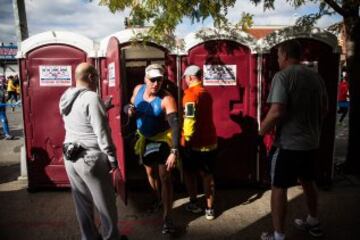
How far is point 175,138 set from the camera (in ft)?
11.5

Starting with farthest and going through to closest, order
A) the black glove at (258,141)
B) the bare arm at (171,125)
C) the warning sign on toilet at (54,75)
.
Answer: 1. the black glove at (258,141)
2. the warning sign on toilet at (54,75)
3. the bare arm at (171,125)

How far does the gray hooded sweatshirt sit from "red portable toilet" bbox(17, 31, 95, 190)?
6.51 feet

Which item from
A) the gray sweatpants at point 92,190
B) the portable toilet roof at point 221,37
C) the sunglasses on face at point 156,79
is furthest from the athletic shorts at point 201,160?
the portable toilet roof at point 221,37

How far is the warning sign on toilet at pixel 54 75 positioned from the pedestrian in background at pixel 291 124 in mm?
2859

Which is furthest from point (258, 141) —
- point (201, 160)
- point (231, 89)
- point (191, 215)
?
point (191, 215)

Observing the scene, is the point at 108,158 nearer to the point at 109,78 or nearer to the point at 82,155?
the point at 82,155

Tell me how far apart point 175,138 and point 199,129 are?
526 millimetres

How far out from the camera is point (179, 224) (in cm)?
403

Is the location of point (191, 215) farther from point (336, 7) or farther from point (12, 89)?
point (12, 89)

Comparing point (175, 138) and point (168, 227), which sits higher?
point (175, 138)

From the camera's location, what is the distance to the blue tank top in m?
3.78

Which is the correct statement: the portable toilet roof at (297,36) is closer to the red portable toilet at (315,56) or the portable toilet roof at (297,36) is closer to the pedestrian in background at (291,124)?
the red portable toilet at (315,56)

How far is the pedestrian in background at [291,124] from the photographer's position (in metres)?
3.21

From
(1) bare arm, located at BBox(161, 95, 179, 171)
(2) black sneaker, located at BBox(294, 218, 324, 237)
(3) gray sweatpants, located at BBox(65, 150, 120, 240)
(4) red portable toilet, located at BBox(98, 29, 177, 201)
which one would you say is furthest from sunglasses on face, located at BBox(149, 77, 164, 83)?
(2) black sneaker, located at BBox(294, 218, 324, 237)
